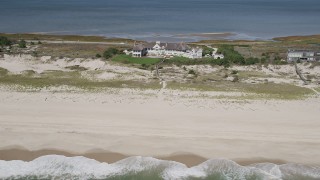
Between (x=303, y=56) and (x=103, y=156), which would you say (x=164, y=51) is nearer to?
(x=303, y=56)

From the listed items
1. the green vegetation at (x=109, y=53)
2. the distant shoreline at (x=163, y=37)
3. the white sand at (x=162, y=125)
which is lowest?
the white sand at (x=162, y=125)

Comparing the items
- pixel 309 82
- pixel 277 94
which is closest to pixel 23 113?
pixel 277 94

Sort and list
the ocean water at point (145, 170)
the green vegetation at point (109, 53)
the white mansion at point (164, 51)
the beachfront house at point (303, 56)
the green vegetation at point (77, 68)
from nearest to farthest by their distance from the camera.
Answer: the ocean water at point (145, 170)
the green vegetation at point (77, 68)
the beachfront house at point (303, 56)
the green vegetation at point (109, 53)
the white mansion at point (164, 51)

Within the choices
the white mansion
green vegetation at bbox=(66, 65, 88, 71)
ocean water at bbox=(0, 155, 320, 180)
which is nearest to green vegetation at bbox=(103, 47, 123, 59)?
the white mansion

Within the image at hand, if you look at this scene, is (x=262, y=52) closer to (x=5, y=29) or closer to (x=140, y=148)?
(x=140, y=148)

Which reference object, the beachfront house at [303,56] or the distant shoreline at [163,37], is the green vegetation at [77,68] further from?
the distant shoreline at [163,37]

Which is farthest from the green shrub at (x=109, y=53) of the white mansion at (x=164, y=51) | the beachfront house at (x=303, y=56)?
the beachfront house at (x=303, y=56)

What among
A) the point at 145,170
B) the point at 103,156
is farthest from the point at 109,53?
the point at 145,170
